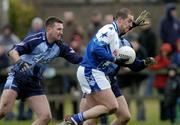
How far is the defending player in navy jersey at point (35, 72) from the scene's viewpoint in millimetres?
14650

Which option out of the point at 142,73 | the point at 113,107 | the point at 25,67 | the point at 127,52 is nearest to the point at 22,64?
the point at 25,67

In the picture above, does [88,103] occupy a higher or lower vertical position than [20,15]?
higher

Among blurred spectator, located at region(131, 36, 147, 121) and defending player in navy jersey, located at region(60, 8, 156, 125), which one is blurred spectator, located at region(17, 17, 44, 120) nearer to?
blurred spectator, located at region(131, 36, 147, 121)

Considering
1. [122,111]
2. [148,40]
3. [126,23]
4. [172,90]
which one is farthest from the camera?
[148,40]

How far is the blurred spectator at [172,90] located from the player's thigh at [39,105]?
604 centimetres

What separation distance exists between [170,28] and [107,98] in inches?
312

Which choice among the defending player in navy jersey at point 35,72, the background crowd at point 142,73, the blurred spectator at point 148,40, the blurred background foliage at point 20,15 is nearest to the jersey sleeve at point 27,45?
the defending player in navy jersey at point 35,72

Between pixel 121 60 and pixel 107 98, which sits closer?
pixel 107 98

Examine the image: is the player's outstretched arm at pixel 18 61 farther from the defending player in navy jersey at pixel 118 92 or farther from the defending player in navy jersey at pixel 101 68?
the defending player in navy jersey at pixel 118 92

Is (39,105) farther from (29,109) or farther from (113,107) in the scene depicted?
(29,109)

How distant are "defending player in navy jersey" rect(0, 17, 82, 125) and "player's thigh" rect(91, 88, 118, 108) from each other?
35.5 inches

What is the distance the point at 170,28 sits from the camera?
22.1 meters

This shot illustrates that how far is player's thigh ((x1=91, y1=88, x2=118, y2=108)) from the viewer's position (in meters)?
14.4

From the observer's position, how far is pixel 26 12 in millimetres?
33469
